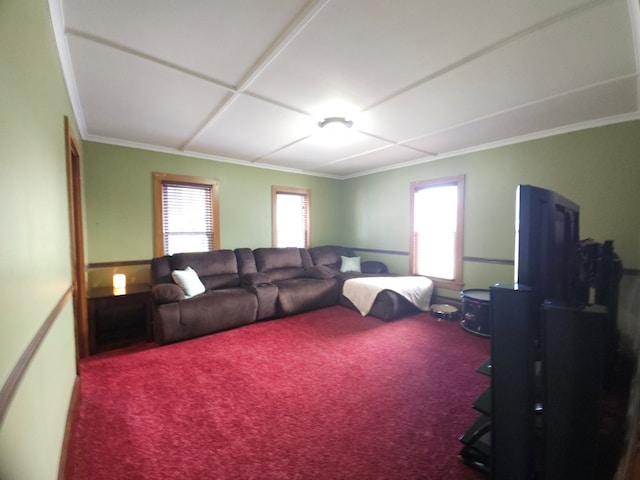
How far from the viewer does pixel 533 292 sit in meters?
1.15

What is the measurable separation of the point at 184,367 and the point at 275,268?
2.34 m

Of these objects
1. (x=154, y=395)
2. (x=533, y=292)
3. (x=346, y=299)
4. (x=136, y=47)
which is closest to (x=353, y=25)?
(x=136, y=47)

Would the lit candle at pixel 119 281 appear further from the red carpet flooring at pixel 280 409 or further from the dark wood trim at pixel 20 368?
the dark wood trim at pixel 20 368

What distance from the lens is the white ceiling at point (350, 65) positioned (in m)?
1.47

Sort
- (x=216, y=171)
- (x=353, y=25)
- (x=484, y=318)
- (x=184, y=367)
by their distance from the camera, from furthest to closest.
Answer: (x=216, y=171), (x=484, y=318), (x=184, y=367), (x=353, y=25)

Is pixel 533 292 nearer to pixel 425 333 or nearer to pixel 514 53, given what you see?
pixel 514 53

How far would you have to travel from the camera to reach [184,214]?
4238 mm

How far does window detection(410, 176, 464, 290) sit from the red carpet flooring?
52.9 inches

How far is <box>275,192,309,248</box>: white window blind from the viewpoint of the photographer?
5336 mm

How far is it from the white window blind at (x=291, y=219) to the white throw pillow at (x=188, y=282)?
74.0 inches

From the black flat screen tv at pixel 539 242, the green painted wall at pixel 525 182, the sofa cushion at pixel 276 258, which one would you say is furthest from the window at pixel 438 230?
the black flat screen tv at pixel 539 242

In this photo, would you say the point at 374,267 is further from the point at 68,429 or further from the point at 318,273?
the point at 68,429

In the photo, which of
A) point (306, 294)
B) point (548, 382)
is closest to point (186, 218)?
point (306, 294)

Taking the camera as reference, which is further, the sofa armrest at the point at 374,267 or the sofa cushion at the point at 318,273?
the sofa armrest at the point at 374,267
